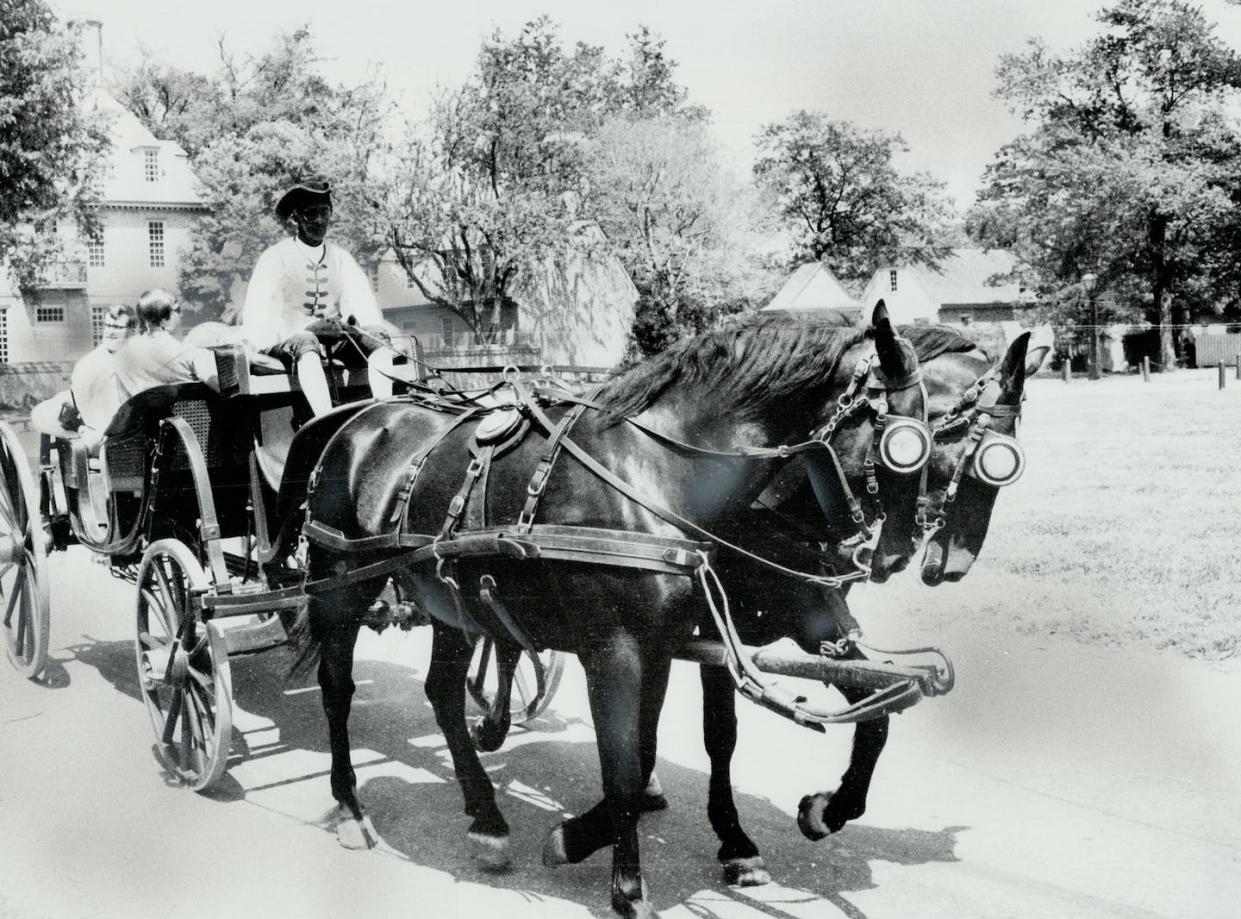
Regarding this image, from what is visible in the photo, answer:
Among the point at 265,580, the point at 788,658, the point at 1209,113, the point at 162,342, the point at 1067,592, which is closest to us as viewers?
the point at 788,658

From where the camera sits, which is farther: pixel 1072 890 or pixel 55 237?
pixel 55 237

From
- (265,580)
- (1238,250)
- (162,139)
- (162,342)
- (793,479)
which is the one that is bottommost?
(265,580)

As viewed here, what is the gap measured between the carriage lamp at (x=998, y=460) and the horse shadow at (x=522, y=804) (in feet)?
5.34

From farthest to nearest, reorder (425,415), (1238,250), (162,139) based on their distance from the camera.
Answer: (162,139) → (1238,250) → (425,415)

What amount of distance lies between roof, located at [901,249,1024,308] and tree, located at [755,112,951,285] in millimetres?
13847

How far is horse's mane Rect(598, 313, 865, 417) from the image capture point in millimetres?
4055

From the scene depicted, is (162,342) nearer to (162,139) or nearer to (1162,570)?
(1162,570)

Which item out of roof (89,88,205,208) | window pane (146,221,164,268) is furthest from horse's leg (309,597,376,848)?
window pane (146,221,164,268)

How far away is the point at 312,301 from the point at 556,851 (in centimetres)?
342

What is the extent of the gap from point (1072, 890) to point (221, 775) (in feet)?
12.4

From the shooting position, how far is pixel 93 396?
765 cm

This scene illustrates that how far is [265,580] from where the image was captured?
611 cm

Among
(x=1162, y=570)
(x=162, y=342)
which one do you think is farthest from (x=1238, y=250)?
(x=162, y=342)

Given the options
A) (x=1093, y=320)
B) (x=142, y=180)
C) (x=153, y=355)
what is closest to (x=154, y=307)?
(x=153, y=355)
